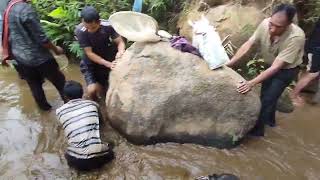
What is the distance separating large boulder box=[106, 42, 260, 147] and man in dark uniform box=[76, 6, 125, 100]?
23.2 inches

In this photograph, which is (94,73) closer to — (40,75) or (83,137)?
(40,75)

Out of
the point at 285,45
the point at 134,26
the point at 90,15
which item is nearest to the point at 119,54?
the point at 134,26

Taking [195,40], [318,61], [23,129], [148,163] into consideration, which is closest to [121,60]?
[195,40]

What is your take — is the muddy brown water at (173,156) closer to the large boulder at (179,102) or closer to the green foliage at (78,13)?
the large boulder at (179,102)

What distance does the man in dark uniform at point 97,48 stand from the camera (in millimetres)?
5465

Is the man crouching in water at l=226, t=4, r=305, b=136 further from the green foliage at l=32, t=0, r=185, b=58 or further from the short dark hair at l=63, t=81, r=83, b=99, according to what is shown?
the green foliage at l=32, t=0, r=185, b=58

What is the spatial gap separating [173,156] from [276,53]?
1.80 m

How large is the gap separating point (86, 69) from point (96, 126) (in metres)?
1.40

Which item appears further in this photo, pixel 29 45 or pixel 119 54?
pixel 119 54

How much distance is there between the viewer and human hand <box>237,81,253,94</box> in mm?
5117

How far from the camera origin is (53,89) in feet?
23.4

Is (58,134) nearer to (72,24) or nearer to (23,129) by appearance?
(23,129)

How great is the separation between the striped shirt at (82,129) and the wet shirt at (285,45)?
224 cm

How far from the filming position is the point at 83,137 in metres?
4.74
